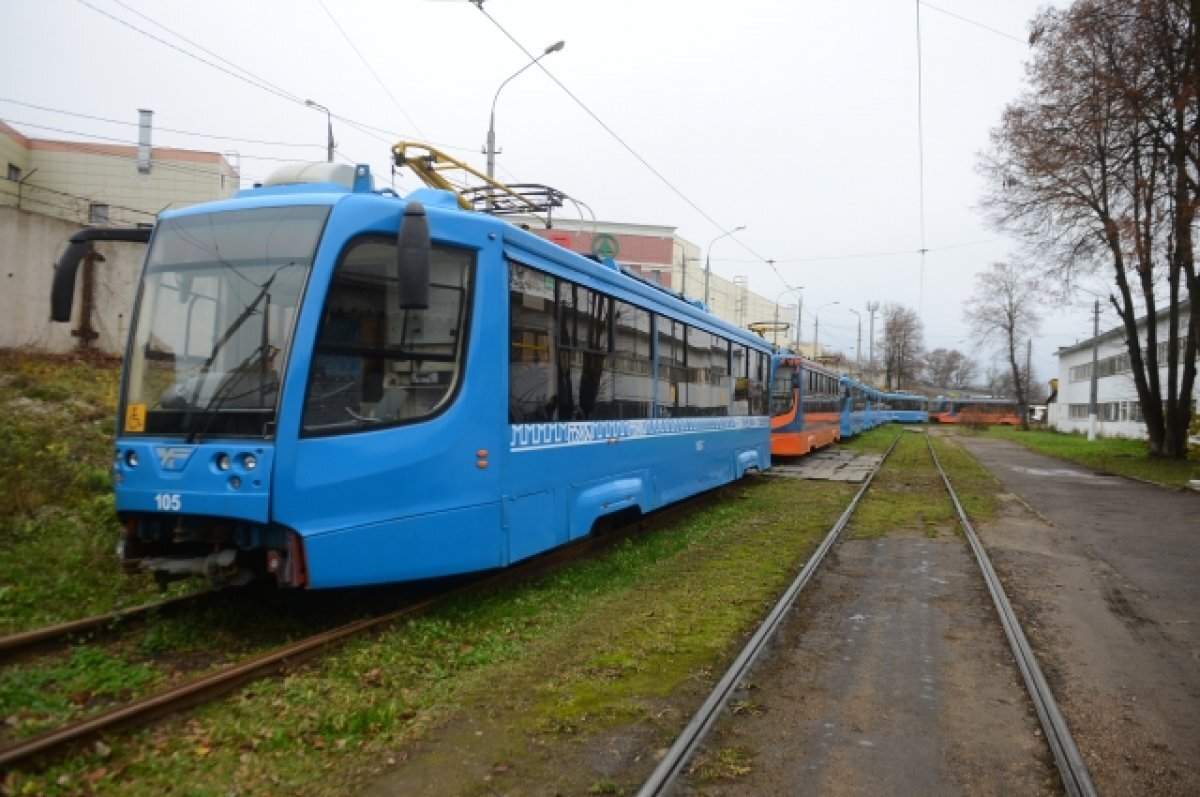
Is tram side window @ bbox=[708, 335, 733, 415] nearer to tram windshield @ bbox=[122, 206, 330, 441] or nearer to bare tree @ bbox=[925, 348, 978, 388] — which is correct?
tram windshield @ bbox=[122, 206, 330, 441]

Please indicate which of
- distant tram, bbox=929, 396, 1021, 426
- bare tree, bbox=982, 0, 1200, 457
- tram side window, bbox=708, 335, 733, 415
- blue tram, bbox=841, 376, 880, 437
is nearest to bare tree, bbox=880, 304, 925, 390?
distant tram, bbox=929, 396, 1021, 426

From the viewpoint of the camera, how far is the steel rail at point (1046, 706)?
374cm

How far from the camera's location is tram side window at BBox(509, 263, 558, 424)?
20.8 feet

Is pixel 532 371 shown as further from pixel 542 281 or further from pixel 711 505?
pixel 711 505

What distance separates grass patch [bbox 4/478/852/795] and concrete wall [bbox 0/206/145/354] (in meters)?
10.6

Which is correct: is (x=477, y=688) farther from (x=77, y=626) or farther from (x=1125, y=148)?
(x=1125, y=148)

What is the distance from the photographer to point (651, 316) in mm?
9289

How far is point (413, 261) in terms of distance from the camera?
16.5 ft

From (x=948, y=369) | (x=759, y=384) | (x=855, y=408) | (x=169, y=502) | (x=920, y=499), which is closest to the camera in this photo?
(x=169, y=502)

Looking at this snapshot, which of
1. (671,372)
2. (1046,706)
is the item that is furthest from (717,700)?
(671,372)

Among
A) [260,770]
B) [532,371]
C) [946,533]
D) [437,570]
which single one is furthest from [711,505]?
[260,770]

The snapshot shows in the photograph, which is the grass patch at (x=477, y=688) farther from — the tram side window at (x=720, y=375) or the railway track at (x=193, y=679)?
the tram side window at (x=720, y=375)

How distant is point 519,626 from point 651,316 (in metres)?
4.48

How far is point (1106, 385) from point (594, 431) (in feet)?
176
